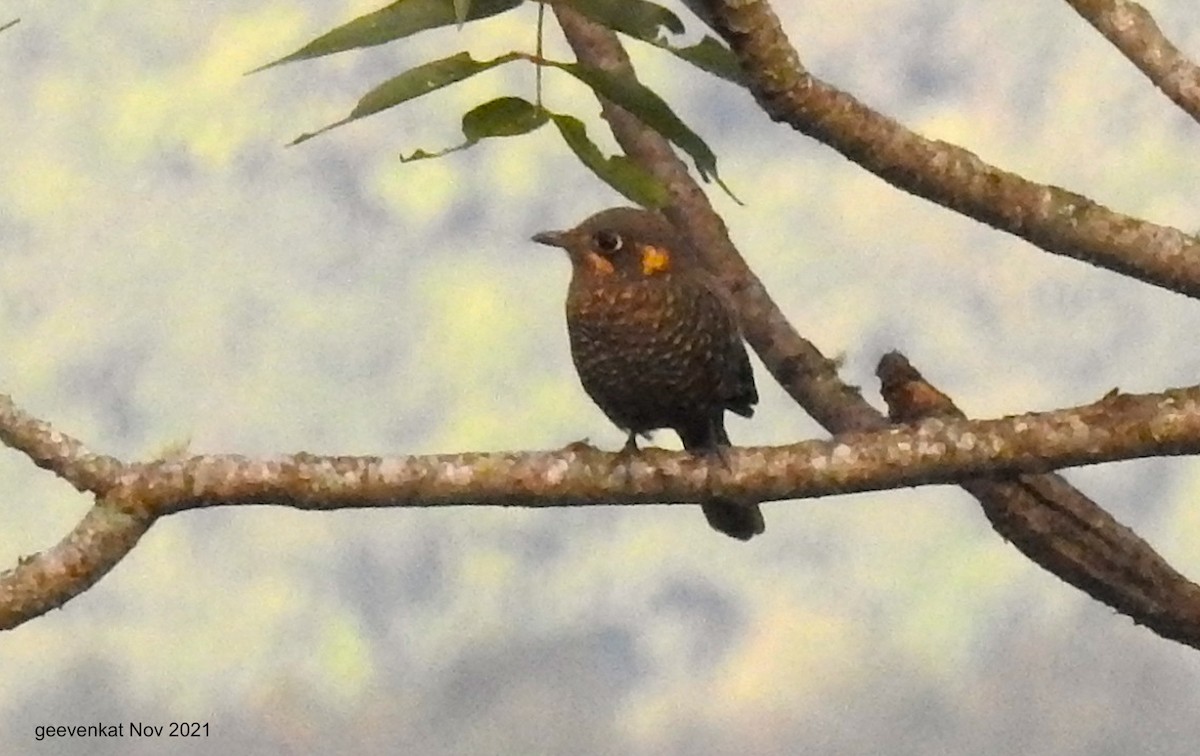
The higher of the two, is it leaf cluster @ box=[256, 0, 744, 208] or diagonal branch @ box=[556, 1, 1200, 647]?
leaf cluster @ box=[256, 0, 744, 208]

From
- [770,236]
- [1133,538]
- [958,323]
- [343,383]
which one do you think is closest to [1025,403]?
[958,323]

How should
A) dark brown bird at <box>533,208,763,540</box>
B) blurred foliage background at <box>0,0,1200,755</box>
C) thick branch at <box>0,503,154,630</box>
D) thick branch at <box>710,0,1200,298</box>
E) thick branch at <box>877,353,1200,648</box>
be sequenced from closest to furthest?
thick branch at <box>710,0,1200,298</box>, thick branch at <box>0,503,154,630</box>, thick branch at <box>877,353,1200,648</box>, dark brown bird at <box>533,208,763,540</box>, blurred foliage background at <box>0,0,1200,755</box>

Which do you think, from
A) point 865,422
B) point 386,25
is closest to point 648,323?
point 865,422

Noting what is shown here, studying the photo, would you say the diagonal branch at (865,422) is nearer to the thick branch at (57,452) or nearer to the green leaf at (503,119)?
the green leaf at (503,119)

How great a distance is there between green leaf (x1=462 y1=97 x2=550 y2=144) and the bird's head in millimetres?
355

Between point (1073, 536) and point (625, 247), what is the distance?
443 millimetres

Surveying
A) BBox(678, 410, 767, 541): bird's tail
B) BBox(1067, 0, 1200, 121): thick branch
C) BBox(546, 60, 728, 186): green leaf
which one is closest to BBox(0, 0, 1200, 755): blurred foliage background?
BBox(678, 410, 767, 541): bird's tail

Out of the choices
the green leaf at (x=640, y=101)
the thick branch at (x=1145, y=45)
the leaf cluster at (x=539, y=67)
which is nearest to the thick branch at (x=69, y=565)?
the leaf cluster at (x=539, y=67)

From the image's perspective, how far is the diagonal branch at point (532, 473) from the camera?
925 millimetres

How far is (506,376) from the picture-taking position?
6.27 ft

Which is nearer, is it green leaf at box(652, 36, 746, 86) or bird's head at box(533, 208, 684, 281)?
green leaf at box(652, 36, 746, 86)

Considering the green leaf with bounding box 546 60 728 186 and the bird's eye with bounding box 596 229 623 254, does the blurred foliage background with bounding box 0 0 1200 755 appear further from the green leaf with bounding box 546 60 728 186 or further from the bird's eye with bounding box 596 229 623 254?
the green leaf with bounding box 546 60 728 186

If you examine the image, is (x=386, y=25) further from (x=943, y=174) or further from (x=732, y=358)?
(x=732, y=358)

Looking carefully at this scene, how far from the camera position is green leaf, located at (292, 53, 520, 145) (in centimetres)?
83
